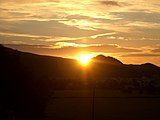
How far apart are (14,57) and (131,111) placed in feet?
86.5

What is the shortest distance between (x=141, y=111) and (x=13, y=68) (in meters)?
→ 27.1

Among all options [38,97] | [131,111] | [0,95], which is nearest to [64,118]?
[38,97]

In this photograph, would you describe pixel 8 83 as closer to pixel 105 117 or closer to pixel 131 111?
pixel 105 117

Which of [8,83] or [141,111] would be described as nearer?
[8,83]

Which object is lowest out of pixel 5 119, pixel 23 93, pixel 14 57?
pixel 5 119

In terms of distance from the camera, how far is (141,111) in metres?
55.0

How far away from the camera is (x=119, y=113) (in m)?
52.3

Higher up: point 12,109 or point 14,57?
point 14,57

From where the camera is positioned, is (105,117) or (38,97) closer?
(38,97)

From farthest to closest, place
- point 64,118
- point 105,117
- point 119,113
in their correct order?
point 119,113, point 105,117, point 64,118

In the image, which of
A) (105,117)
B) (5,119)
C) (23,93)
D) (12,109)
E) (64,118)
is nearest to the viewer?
(5,119)

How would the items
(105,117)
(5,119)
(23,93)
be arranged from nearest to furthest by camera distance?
(5,119) < (23,93) < (105,117)

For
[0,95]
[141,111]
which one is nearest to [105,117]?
[141,111]

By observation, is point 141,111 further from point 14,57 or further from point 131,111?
point 14,57
